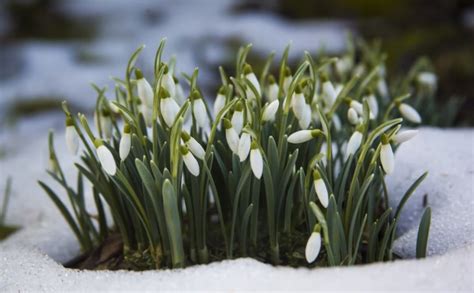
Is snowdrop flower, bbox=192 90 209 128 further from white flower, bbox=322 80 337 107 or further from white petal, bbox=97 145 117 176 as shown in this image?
white flower, bbox=322 80 337 107

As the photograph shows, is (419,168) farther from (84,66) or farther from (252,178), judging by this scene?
(84,66)

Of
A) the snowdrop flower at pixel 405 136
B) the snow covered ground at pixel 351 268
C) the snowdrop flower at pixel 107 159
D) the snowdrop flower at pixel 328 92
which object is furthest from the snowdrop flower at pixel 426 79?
the snowdrop flower at pixel 107 159

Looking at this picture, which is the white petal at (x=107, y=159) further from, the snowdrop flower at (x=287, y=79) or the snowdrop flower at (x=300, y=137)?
the snowdrop flower at (x=287, y=79)

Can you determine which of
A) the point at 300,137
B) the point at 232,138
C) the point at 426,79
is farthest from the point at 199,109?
the point at 426,79

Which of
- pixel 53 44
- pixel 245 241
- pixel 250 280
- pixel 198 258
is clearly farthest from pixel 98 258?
pixel 53 44

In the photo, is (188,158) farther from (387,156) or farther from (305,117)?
(387,156)
